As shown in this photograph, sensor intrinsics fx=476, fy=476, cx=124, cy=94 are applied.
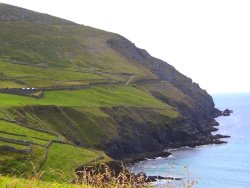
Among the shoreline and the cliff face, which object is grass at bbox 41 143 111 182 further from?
the shoreline

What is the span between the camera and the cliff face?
9656 centimetres

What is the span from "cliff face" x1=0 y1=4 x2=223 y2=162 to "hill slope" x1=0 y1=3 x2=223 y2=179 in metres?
0.24

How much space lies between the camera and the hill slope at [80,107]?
234 feet

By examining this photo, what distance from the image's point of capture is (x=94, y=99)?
122 m

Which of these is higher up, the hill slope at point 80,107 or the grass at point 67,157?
the hill slope at point 80,107

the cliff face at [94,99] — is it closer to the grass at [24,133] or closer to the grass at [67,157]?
the grass at [24,133]

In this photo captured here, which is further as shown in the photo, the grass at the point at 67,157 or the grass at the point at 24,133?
the grass at the point at 24,133

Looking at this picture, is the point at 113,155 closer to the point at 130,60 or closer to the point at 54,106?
the point at 54,106

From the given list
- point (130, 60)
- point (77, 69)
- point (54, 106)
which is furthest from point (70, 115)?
point (130, 60)

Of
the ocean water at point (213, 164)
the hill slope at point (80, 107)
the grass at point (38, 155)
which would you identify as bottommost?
the ocean water at point (213, 164)

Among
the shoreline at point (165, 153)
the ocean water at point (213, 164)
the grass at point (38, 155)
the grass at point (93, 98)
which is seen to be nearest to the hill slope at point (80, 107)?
the grass at point (93, 98)

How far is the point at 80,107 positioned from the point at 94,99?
54.0ft

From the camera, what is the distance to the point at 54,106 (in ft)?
322

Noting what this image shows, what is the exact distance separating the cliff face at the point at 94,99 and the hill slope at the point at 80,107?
0.24 metres
